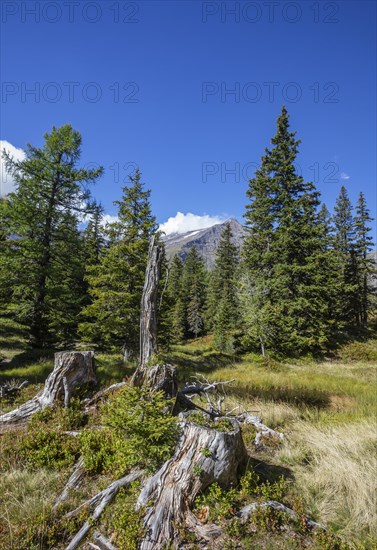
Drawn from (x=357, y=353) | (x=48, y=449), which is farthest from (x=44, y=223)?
(x=357, y=353)

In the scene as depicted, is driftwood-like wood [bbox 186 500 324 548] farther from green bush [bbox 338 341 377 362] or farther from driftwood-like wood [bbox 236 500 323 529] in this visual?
green bush [bbox 338 341 377 362]

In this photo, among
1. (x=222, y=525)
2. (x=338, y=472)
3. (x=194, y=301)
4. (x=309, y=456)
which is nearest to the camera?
(x=222, y=525)

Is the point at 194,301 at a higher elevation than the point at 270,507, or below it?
higher

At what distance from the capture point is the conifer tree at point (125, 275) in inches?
Answer: 580

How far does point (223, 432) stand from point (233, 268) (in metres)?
35.4

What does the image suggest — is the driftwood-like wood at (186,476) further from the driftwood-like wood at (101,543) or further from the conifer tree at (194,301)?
the conifer tree at (194,301)

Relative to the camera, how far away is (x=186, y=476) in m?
3.61

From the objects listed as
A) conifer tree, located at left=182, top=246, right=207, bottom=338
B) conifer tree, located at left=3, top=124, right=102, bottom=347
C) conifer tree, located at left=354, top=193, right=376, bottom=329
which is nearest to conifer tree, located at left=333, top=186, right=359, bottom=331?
Result: conifer tree, located at left=354, top=193, right=376, bottom=329

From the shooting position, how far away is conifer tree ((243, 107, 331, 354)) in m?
21.7

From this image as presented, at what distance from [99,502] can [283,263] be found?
22.0 metres

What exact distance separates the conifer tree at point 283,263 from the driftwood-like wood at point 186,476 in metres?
17.7

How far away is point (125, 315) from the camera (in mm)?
14953

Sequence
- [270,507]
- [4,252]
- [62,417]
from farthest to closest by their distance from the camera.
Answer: [4,252] < [62,417] < [270,507]

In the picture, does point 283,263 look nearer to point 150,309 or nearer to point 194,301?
point 150,309
